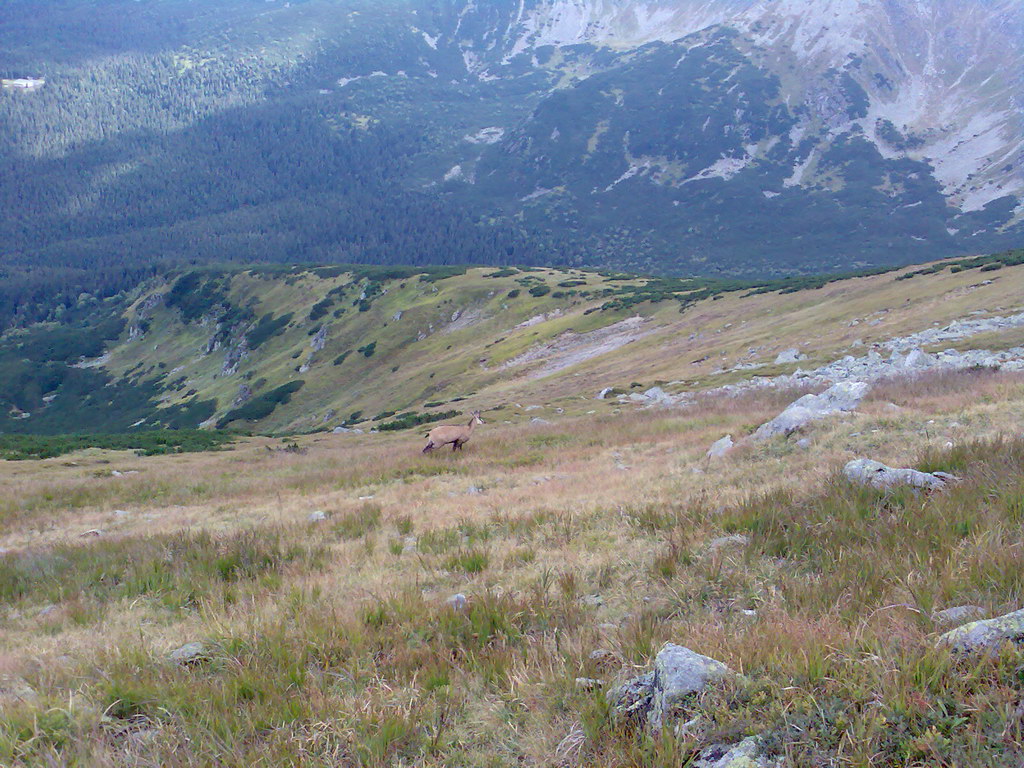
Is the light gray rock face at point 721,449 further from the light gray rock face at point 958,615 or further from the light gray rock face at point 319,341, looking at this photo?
the light gray rock face at point 319,341

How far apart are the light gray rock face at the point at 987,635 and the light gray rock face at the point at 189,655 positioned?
4.44m

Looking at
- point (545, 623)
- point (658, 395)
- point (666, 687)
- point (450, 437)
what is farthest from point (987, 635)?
point (658, 395)

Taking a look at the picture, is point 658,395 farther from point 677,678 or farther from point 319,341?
point 319,341

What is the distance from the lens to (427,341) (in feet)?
236

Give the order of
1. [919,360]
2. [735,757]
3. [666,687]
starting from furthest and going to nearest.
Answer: [919,360], [666,687], [735,757]

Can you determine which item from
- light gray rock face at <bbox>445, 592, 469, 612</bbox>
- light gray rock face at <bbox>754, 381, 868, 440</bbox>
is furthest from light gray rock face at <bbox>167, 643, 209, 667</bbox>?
light gray rock face at <bbox>754, 381, 868, 440</bbox>

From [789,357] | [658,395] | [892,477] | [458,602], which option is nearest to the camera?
[458,602]

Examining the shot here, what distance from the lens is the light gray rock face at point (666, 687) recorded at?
2.78m

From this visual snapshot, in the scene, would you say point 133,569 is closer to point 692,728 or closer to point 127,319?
point 692,728

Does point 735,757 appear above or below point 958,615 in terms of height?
above

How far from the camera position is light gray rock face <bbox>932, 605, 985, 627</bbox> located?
308 cm

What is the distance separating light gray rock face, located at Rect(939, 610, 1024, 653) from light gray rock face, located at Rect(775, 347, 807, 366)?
26753mm

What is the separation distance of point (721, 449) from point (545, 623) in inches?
288

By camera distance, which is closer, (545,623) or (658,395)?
(545,623)
